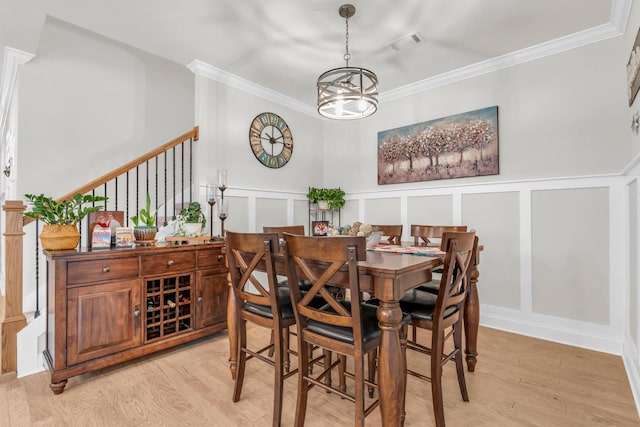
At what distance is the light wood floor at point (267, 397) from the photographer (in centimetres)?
166

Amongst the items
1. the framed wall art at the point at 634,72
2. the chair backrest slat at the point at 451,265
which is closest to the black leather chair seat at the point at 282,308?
the chair backrest slat at the point at 451,265

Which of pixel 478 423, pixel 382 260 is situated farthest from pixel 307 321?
pixel 478 423

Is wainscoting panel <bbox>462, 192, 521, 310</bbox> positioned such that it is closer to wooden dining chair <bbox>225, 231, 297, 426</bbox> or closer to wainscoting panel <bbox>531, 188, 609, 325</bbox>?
wainscoting panel <bbox>531, 188, 609, 325</bbox>

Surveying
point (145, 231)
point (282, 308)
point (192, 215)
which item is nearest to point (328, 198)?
point (192, 215)

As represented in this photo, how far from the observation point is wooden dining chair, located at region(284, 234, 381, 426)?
1286 millimetres

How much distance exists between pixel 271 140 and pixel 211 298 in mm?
2106

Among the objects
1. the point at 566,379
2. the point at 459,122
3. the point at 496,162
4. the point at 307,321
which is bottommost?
the point at 566,379

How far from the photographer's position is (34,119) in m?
3.28

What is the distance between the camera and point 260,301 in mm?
1712

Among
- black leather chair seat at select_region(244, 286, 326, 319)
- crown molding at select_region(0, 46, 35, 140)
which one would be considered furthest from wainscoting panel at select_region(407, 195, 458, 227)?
crown molding at select_region(0, 46, 35, 140)

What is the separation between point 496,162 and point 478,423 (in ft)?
7.76

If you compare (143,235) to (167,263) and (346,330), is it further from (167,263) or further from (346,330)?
(346,330)

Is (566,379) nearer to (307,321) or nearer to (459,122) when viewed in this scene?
(307,321)

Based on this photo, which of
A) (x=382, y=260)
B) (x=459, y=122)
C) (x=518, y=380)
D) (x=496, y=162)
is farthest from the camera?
(x=459, y=122)
